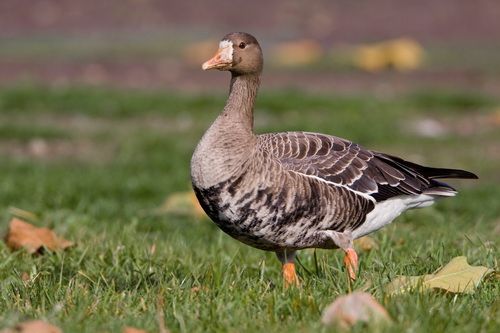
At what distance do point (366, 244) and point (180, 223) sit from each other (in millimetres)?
2845

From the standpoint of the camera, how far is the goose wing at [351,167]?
6.09 metres

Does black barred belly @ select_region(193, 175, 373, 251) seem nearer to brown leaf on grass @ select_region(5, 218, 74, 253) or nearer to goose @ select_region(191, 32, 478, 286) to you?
goose @ select_region(191, 32, 478, 286)

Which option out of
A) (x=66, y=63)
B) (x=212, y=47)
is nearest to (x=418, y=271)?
(x=66, y=63)

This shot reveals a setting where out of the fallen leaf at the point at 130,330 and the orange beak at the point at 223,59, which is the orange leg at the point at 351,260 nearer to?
the orange beak at the point at 223,59

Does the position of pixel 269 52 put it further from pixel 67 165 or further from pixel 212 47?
pixel 67 165

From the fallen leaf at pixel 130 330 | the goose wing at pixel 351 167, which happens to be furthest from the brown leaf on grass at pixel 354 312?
the goose wing at pixel 351 167

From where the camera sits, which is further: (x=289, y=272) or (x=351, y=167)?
(x=351, y=167)

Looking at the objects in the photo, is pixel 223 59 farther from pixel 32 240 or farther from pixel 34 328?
pixel 34 328

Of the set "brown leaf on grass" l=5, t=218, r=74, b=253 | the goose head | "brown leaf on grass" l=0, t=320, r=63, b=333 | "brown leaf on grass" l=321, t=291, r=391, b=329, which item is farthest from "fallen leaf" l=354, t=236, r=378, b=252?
"brown leaf on grass" l=0, t=320, r=63, b=333

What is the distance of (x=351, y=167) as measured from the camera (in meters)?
6.34

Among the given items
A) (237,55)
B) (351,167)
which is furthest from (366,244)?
(237,55)

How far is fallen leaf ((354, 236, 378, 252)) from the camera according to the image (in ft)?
22.7

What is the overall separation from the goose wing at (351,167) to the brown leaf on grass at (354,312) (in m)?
1.74

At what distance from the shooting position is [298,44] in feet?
88.3
